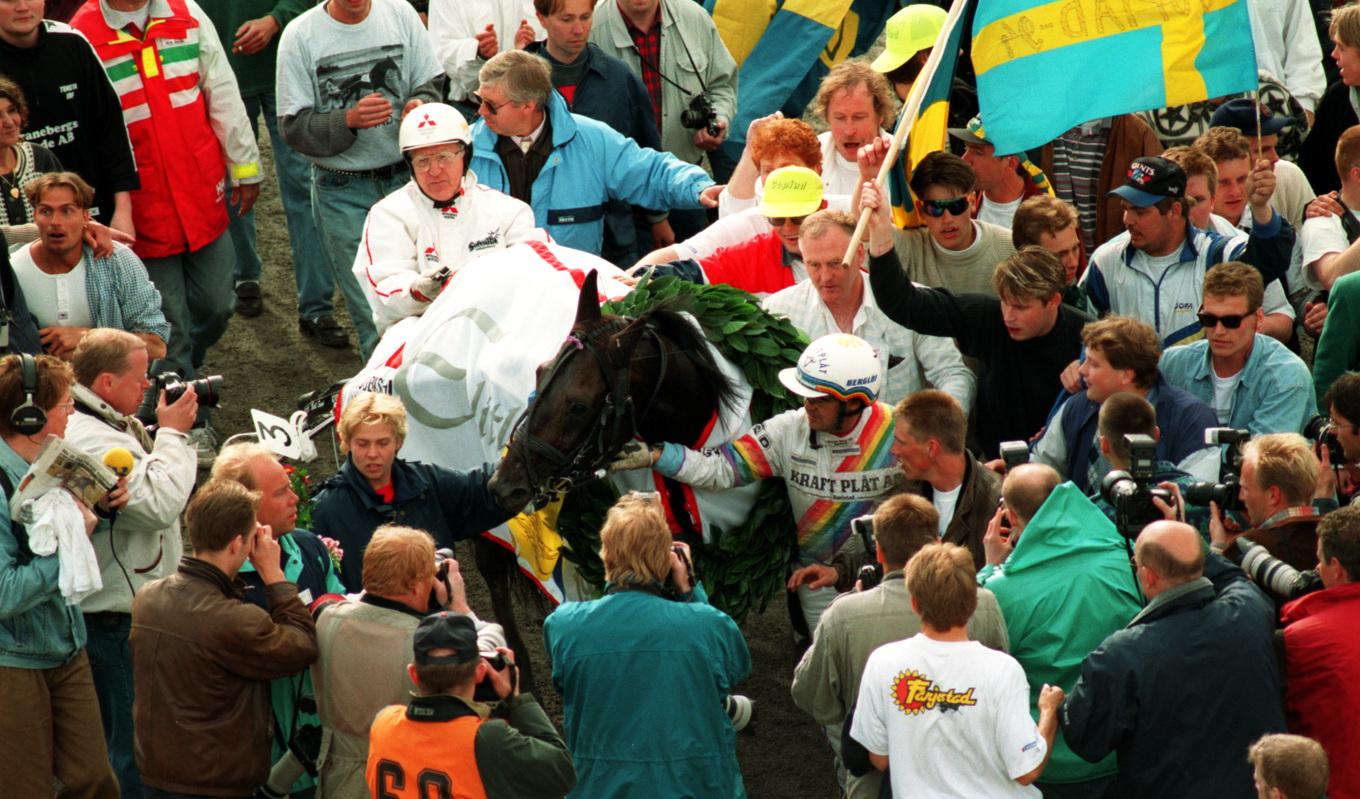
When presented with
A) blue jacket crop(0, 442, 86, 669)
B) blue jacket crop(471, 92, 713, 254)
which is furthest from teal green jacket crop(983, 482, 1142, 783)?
blue jacket crop(471, 92, 713, 254)

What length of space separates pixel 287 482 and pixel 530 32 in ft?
14.7

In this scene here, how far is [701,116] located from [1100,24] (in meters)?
3.11

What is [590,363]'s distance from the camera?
23.4ft

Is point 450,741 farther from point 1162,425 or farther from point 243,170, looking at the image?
point 243,170

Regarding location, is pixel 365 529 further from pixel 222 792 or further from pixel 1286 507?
pixel 1286 507

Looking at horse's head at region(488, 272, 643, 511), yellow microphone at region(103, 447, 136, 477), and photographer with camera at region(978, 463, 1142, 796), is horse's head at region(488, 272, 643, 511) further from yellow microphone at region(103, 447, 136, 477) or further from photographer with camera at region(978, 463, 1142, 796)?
photographer with camera at region(978, 463, 1142, 796)

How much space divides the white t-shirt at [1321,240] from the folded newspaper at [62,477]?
17.9 feet

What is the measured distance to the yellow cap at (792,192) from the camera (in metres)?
8.30

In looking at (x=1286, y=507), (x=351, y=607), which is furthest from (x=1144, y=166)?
(x=351, y=607)

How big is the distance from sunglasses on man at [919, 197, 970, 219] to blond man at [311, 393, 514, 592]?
239 cm

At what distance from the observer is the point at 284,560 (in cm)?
643

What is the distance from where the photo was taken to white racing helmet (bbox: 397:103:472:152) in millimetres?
8617

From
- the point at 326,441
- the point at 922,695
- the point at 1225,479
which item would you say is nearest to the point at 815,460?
the point at 1225,479

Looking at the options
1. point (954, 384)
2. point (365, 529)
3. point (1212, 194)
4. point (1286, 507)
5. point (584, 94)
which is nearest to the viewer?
point (1286, 507)
